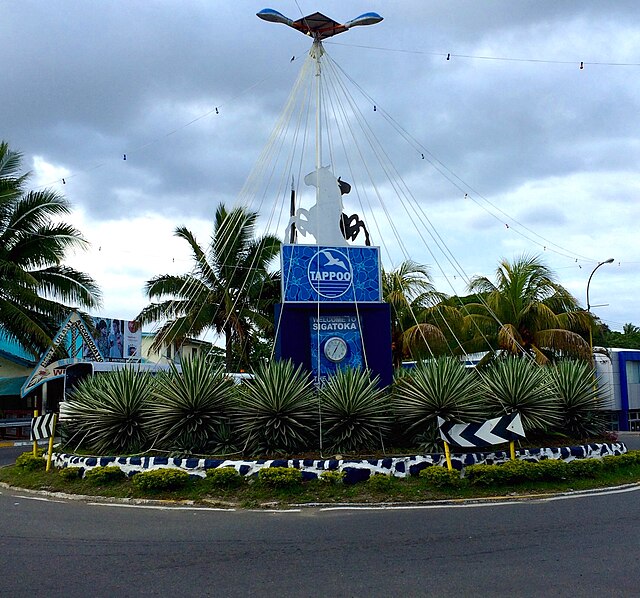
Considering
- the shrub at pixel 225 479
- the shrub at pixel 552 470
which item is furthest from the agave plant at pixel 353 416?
the shrub at pixel 552 470

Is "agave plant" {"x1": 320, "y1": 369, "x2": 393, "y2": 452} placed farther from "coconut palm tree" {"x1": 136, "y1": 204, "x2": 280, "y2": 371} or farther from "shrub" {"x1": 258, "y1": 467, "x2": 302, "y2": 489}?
"coconut palm tree" {"x1": 136, "y1": 204, "x2": 280, "y2": 371}

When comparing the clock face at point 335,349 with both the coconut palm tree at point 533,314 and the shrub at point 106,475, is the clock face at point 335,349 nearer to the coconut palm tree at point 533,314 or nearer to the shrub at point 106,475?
the shrub at point 106,475

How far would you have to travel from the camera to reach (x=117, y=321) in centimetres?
4294

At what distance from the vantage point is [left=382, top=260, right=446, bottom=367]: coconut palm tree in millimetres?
29188

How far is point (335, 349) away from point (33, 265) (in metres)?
13.9

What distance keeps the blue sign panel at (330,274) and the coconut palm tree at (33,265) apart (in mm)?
11476

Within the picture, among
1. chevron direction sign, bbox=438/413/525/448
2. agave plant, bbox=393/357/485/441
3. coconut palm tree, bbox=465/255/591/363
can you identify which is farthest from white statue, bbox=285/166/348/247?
coconut palm tree, bbox=465/255/591/363

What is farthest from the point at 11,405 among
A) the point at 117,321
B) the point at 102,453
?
the point at 102,453

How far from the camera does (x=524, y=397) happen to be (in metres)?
15.1

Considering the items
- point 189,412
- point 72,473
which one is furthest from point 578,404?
point 72,473

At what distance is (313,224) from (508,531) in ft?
35.7

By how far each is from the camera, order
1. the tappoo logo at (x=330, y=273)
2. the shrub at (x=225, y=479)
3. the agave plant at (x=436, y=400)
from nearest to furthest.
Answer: the shrub at (x=225, y=479) < the agave plant at (x=436, y=400) < the tappoo logo at (x=330, y=273)

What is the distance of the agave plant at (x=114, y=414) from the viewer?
15.2 metres

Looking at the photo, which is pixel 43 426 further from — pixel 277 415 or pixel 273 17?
pixel 273 17
